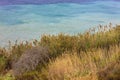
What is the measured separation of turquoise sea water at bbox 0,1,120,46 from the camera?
709 inches

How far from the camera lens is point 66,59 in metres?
10.2

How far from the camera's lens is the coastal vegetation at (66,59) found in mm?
9109

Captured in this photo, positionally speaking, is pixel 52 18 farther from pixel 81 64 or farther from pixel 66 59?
pixel 81 64

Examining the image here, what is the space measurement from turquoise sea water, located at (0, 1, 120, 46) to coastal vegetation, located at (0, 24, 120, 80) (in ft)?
12.5

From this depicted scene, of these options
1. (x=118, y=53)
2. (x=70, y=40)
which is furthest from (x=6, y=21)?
(x=118, y=53)

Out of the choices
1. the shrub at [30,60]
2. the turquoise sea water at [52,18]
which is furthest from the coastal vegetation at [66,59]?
the turquoise sea water at [52,18]

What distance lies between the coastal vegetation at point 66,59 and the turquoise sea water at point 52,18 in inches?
150

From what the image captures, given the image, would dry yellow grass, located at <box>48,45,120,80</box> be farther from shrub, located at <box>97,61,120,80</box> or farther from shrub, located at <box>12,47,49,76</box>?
shrub, located at <box>12,47,49,76</box>

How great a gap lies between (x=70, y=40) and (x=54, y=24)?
809cm

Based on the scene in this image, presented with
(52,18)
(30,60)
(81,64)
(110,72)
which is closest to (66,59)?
(81,64)

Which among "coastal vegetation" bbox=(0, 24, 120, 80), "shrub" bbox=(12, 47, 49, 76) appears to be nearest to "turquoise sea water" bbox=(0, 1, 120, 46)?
"coastal vegetation" bbox=(0, 24, 120, 80)

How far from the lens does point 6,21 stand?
69.3ft

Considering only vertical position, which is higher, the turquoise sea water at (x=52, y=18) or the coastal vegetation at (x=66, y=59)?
the coastal vegetation at (x=66, y=59)

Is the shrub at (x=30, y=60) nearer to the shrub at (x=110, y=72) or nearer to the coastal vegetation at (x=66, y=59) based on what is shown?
the coastal vegetation at (x=66, y=59)
